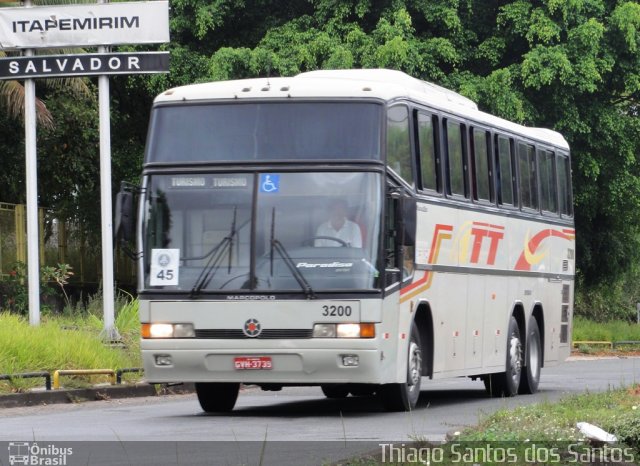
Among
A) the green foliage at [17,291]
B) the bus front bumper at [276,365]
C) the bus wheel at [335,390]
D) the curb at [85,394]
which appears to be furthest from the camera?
the green foliage at [17,291]

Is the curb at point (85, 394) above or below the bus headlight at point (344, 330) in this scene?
below

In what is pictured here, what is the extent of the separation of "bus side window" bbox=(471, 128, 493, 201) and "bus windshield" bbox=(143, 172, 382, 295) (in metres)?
3.82

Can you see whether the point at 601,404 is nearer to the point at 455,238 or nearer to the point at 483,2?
the point at 455,238

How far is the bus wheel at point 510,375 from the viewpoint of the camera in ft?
68.8

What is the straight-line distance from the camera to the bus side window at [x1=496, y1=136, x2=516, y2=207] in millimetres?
20453

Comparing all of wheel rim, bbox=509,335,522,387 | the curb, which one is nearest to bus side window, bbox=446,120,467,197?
wheel rim, bbox=509,335,522,387

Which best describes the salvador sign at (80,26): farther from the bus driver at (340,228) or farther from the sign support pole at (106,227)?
the bus driver at (340,228)

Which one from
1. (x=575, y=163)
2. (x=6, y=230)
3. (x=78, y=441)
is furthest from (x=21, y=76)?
(x=575, y=163)

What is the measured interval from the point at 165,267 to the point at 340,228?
185cm

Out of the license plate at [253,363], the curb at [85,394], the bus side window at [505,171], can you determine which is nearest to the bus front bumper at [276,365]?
the license plate at [253,363]

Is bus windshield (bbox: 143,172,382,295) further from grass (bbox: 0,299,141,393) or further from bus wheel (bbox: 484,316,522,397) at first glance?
bus wheel (bbox: 484,316,522,397)

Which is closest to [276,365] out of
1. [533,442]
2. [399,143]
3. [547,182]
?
[399,143]

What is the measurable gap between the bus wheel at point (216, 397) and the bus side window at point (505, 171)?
16.1 feet

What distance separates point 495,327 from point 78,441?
844 centimetres
